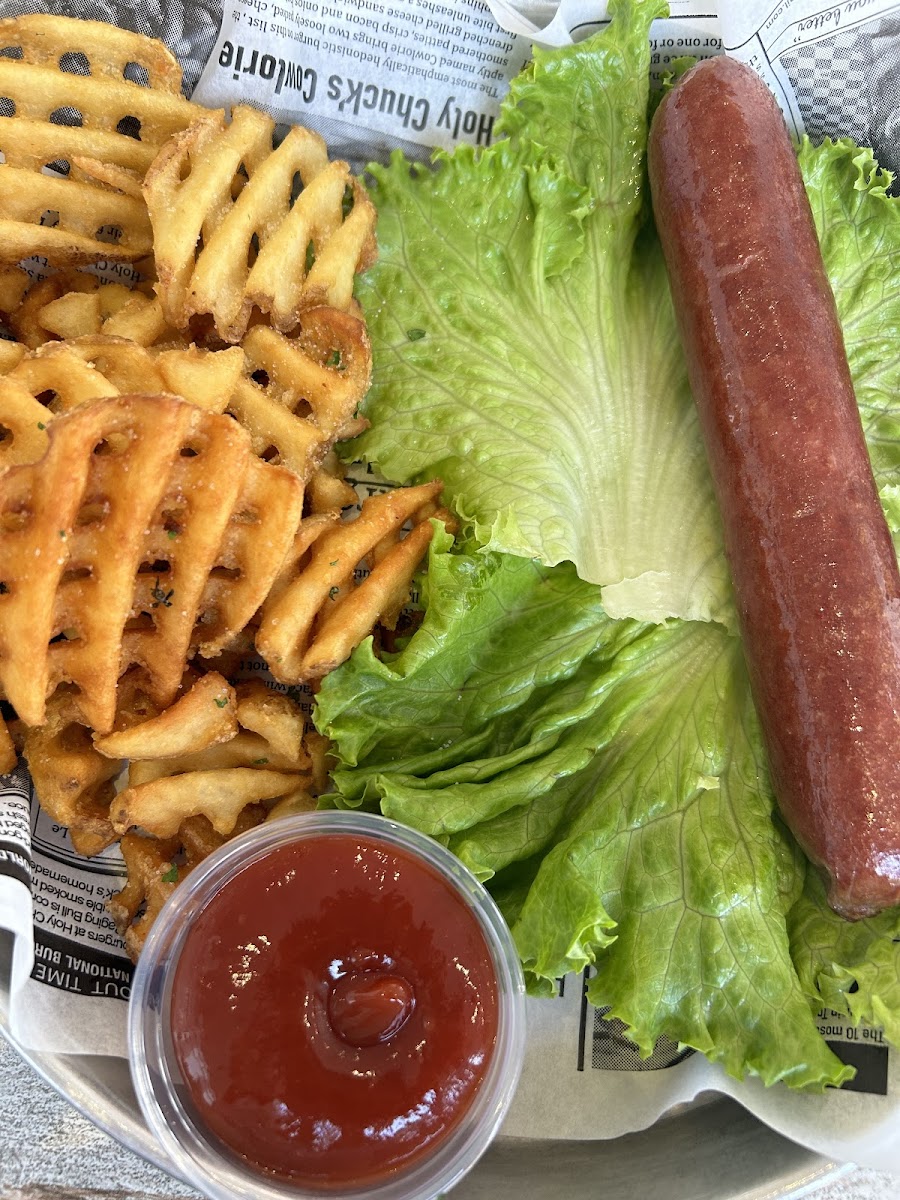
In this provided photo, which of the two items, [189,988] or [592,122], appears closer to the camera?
[189,988]

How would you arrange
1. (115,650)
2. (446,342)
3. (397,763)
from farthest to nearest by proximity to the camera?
(446,342), (397,763), (115,650)

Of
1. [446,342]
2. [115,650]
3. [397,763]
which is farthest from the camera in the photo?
[446,342]

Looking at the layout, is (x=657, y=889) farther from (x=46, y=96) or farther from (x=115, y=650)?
(x=46, y=96)

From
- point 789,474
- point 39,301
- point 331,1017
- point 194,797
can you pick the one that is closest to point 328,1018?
point 331,1017

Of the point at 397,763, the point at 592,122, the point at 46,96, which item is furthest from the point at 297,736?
the point at 592,122

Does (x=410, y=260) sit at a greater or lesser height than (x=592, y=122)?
lesser

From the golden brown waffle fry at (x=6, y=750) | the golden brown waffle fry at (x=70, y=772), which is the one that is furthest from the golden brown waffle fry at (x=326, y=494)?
the golden brown waffle fry at (x=6, y=750)

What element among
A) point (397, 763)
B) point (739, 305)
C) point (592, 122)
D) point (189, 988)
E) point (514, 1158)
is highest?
point (592, 122)

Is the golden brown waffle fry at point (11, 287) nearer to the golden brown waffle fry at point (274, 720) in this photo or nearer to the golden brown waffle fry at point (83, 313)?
the golden brown waffle fry at point (83, 313)
